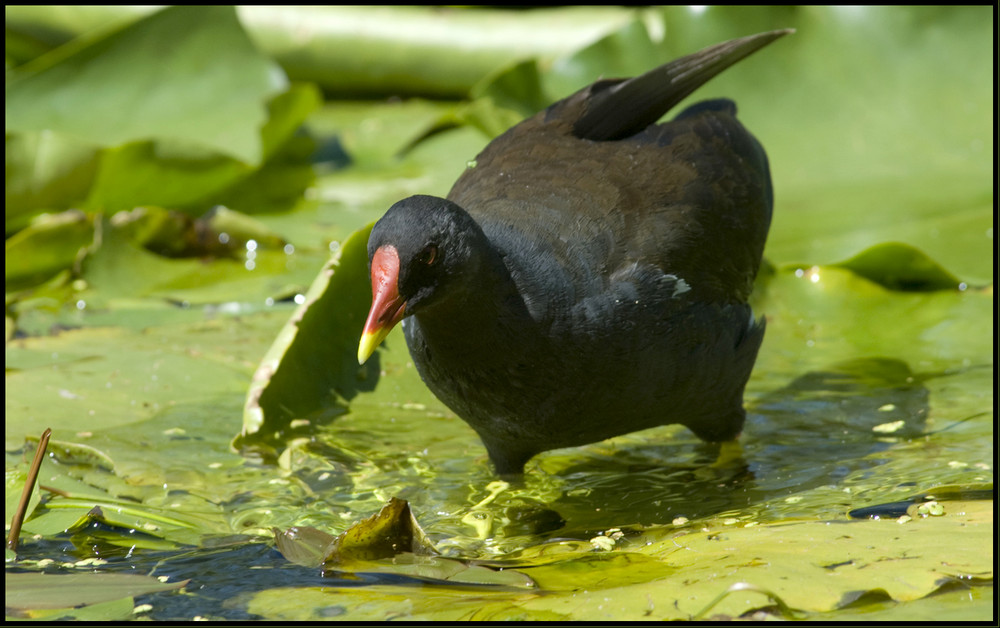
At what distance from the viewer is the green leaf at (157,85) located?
4383 millimetres

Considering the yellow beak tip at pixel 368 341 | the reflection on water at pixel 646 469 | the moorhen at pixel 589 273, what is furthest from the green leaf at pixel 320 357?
the yellow beak tip at pixel 368 341

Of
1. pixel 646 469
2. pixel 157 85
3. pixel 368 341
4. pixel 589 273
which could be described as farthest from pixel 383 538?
pixel 157 85

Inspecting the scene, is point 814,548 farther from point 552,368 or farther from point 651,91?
point 651,91

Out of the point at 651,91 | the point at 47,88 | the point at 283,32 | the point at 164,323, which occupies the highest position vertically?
the point at 283,32

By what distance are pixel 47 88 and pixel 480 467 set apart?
2644 millimetres

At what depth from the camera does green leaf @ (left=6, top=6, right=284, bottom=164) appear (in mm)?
4383

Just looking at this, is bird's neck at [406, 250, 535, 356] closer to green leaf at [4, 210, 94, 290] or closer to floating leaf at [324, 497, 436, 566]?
floating leaf at [324, 497, 436, 566]

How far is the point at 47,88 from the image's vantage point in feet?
14.5

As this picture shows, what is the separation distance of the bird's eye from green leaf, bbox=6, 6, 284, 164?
7.70 ft

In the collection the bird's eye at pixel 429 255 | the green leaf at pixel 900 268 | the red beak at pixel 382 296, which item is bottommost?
the green leaf at pixel 900 268

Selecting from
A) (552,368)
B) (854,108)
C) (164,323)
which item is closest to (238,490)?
(552,368)

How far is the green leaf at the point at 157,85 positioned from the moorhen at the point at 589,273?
1881 mm

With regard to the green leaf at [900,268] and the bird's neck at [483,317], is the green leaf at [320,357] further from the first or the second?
the green leaf at [900,268]

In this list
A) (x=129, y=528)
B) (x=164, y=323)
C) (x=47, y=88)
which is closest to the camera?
(x=129, y=528)
